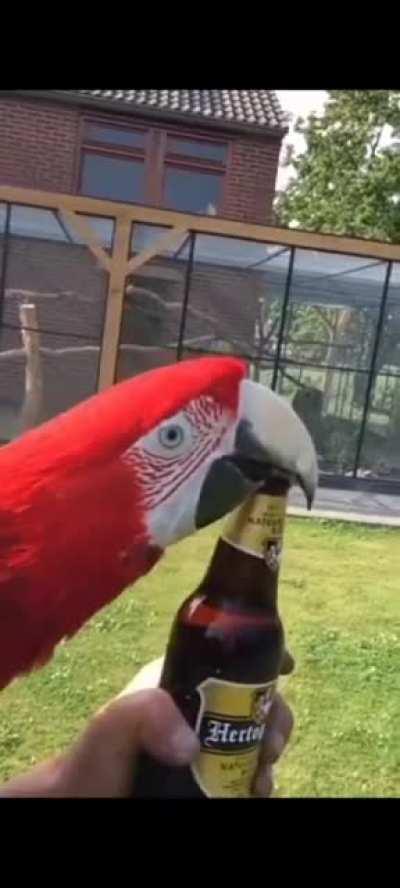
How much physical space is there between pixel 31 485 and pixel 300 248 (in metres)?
0.67

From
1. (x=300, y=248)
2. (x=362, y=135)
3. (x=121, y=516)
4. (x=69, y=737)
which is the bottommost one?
(x=69, y=737)

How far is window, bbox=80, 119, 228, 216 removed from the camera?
5.81 ft

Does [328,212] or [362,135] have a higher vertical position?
[362,135]

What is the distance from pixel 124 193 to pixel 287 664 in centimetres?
88

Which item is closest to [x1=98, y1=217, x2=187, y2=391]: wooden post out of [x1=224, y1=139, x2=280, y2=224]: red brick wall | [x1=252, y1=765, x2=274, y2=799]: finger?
[x1=224, y1=139, x2=280, y2=224]: red brick wall

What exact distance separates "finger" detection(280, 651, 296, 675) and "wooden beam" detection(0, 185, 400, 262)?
0.74m

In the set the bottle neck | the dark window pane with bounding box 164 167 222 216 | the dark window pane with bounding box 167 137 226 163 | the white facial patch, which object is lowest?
the bottle neck

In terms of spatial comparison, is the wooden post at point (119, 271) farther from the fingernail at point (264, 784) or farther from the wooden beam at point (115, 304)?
the fingernail at point (264, 784)

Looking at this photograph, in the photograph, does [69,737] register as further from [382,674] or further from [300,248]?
[300,248]

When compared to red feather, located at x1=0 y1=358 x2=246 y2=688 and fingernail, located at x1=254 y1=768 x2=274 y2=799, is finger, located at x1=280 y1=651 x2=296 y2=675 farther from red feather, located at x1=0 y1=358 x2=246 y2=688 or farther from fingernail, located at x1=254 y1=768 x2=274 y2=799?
red feather, located at x1=0 y1=358 x2=246 y2=688

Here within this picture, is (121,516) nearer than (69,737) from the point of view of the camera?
Yes

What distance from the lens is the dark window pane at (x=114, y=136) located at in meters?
1.77
